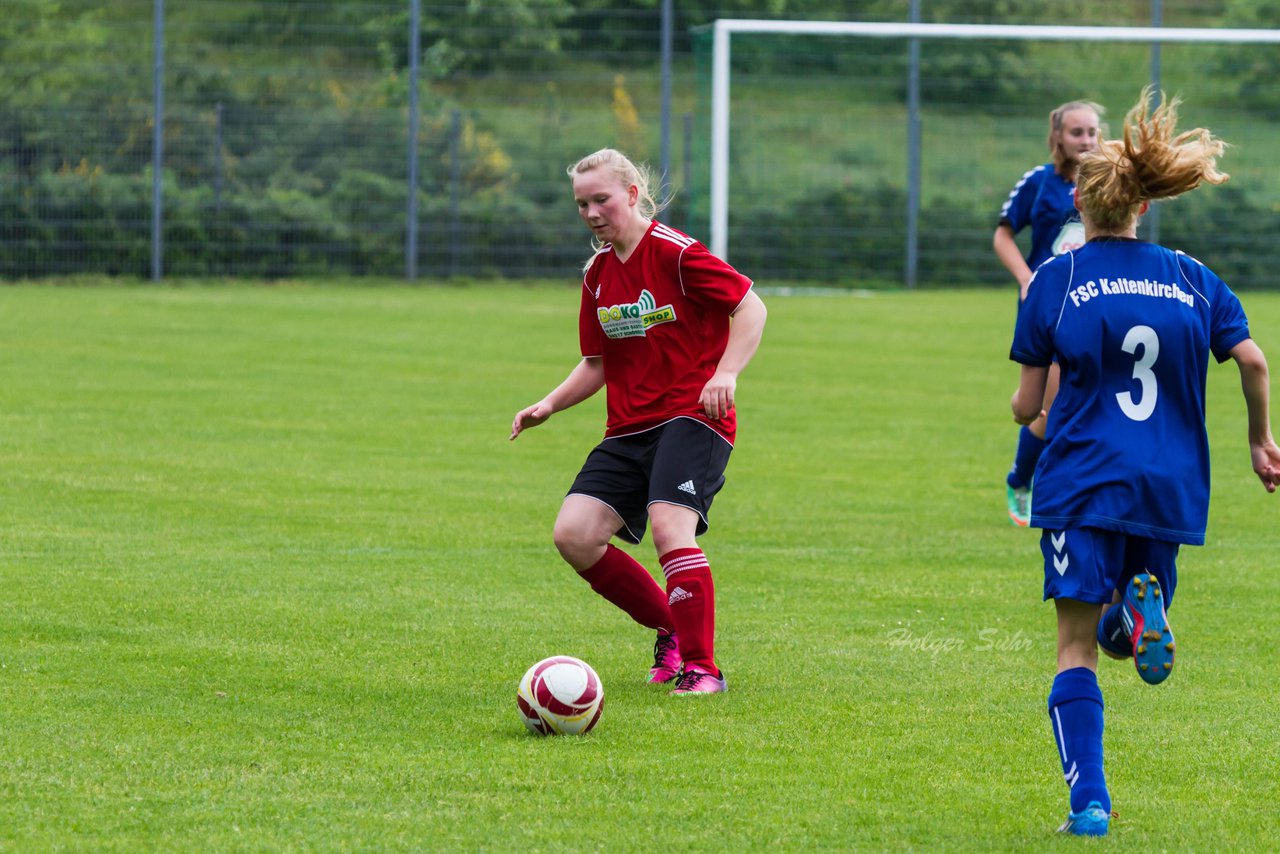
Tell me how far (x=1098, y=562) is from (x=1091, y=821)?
60cm

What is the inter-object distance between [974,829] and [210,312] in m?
18.6

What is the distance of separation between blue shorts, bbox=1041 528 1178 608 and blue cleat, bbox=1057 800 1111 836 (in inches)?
19.0

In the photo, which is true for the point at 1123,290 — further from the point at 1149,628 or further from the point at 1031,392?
the point at 1149,628

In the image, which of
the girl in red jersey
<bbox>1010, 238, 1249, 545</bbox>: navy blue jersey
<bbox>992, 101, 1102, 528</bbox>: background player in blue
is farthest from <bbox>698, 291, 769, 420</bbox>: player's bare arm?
<bbox>992, 101, 1102, 528</bbox>: background player in blue

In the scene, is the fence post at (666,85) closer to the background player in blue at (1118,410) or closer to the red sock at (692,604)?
the red sock at (692,604)

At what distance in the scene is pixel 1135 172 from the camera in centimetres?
423

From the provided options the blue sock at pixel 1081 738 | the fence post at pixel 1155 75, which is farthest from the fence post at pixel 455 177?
the blue sock at pixel 1081 738

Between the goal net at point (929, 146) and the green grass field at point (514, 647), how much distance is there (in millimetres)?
15214

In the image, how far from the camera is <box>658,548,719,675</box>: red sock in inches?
222

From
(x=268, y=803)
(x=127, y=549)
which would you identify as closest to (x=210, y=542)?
(x=127, y=549)

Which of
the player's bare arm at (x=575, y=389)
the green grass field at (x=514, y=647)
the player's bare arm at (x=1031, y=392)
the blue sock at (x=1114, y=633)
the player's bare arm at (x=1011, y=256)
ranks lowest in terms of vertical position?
the green grass field at (x=514, y=647)

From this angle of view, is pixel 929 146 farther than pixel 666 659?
Yes

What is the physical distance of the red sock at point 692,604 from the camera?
18.5ft

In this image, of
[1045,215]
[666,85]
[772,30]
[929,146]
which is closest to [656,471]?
[1045,215]
